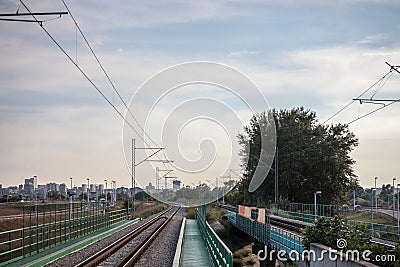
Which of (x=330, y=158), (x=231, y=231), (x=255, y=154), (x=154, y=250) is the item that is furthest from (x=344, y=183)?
(x=154, y=250)

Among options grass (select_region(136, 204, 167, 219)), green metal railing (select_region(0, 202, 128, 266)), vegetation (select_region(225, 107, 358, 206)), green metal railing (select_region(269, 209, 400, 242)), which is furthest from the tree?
green metal railing (select_region(0, 202, 128, 266))

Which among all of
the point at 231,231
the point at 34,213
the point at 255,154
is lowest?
the point at 231,231

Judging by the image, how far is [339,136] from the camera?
72125 mm

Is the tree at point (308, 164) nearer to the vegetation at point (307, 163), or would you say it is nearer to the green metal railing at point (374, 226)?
the vegetation at point (307, 163)

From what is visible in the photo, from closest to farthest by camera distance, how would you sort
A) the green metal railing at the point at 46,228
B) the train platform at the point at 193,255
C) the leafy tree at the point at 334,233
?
the leafy tree at the point at 334,233
the train platform at the point at 193,255
the green metal railing at the point at 46,228

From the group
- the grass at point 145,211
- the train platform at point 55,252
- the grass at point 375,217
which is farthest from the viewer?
the grass at point 145,211

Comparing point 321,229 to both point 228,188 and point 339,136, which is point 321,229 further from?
point 228,188

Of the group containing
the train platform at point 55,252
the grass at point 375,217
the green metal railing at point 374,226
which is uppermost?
the green metal railing at point 374,226

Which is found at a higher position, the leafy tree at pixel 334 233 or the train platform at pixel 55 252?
the leafy tree at pixel 334 233

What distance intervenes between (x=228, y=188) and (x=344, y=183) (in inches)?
2417

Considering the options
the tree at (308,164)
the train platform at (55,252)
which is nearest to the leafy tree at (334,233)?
the train platform at (55,252)

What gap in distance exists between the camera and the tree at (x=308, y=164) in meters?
69.2

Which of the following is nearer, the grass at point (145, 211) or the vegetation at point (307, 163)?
the vegetation at point (307, 163)

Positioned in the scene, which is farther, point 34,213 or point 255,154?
point 255,154
